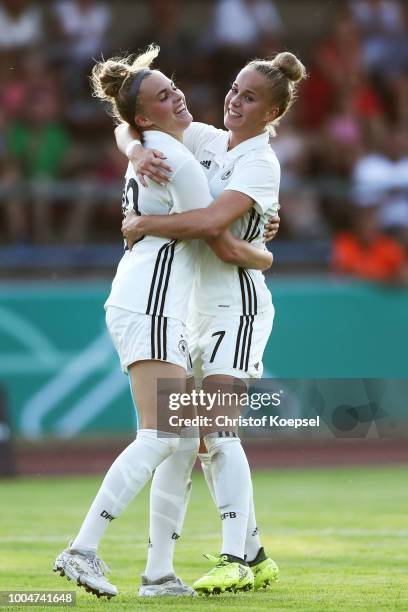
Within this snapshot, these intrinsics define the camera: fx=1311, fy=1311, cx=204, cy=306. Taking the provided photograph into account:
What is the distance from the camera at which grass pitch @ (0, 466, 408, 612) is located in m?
5.61

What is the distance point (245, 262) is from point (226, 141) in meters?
0.65

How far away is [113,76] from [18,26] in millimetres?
10141

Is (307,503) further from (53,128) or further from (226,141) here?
(53,128)

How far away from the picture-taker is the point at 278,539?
7.79 metres

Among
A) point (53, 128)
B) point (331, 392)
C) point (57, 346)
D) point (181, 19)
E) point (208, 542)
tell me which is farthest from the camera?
point (181, 19)

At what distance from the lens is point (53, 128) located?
1459cm

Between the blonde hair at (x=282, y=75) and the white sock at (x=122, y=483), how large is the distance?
1616mm

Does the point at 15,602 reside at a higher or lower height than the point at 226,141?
lower

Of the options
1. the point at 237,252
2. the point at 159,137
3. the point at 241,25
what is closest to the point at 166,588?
the point at 237,252

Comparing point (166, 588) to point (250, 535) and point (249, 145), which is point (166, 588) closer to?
point (250, 535)

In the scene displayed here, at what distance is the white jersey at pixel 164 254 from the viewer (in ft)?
18.7

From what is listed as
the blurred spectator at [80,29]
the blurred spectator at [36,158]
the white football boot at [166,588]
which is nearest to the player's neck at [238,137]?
the white football boot at [166,588]

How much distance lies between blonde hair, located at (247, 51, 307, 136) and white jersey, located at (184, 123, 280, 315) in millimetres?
186

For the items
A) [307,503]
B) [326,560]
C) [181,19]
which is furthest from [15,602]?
[181,19]
